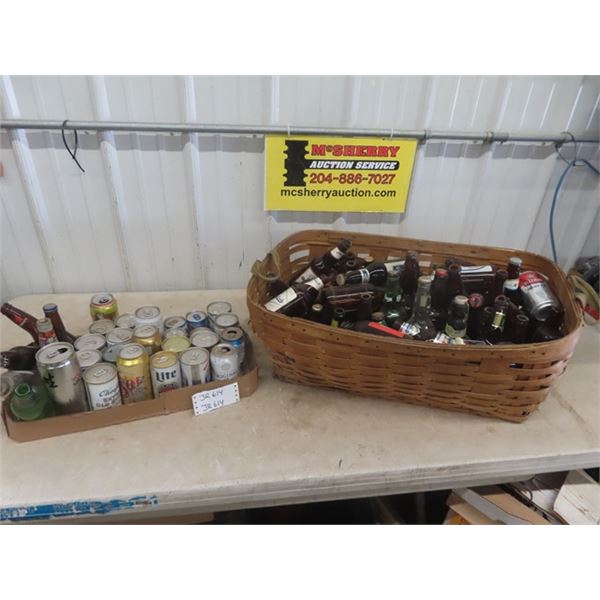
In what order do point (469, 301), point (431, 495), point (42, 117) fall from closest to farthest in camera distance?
point (469, 301) < point (42, 117) < point (431, 495)

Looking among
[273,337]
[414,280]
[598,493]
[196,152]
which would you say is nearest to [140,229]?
[196,152]

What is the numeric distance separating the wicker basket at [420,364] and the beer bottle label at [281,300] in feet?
0.10

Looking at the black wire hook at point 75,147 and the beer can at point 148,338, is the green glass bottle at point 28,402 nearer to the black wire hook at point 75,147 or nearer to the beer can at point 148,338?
the beer can at point 148,338

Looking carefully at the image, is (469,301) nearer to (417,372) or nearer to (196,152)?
(417,372)

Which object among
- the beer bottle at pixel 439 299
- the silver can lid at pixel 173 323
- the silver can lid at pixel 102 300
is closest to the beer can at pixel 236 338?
the silver can lid at pixel 173 323

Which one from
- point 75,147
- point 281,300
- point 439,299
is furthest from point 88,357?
point 439,299

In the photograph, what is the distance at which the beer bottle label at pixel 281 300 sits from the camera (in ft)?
3.05

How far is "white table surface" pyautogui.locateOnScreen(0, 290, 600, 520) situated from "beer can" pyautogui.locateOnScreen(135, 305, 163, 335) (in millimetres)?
212

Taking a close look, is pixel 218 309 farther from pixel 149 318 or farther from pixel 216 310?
pixel 149 318

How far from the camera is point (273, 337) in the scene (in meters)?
0.90

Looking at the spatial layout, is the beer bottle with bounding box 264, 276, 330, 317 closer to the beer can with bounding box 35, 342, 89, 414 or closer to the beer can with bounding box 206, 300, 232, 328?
the beer can with bounding box 206, 300, 232, 328

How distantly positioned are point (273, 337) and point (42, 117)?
0.79 metres

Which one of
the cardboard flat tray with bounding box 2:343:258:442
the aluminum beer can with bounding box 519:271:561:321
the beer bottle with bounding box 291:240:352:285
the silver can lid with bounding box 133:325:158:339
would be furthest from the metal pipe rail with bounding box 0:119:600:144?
the cardboard flat tray with bounding box 2:343:258:442

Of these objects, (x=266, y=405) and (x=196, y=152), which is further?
(x=196, y=152)
